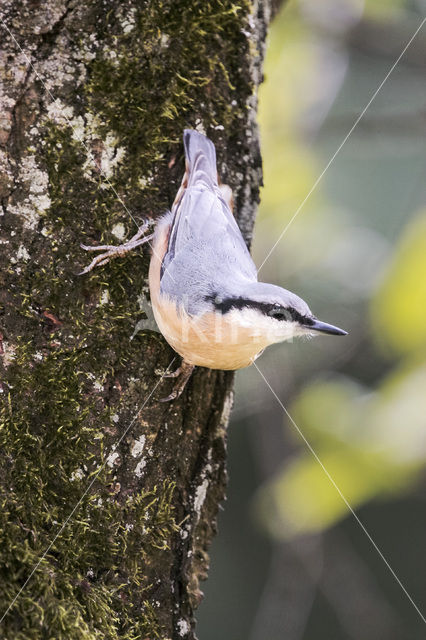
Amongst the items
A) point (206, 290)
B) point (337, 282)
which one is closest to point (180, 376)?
point (206, 290)

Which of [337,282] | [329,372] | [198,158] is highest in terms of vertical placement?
[198,158]

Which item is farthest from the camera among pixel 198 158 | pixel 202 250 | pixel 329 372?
pixel 329 372

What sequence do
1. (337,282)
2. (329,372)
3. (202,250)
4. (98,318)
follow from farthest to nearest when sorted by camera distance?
(337,282)
(329,372)
(202,250)
(98,318)

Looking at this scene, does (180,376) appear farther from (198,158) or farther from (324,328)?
(198,158)

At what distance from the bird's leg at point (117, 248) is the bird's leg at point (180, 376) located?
0.34 meters

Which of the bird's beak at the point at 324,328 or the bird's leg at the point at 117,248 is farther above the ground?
the bird's beak at the point at 324,328

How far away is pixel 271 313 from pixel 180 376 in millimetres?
300

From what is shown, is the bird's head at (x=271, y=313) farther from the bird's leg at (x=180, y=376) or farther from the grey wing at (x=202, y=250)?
the bird's leg at (x=180, y=376)

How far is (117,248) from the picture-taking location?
181 centimetres

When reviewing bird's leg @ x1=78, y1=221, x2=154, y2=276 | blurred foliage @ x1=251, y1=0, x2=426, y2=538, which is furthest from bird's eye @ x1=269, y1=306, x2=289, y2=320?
blurred foliage @ x1=251, y1=0, x2=426, y2=538

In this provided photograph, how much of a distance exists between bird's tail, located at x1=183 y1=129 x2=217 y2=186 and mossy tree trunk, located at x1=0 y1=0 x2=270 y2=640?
0.05 meters

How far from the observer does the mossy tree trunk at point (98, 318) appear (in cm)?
166

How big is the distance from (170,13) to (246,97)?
32 centimetres

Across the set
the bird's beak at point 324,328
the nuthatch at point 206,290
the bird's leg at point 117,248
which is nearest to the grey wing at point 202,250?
the nuthatch at point 206,290
